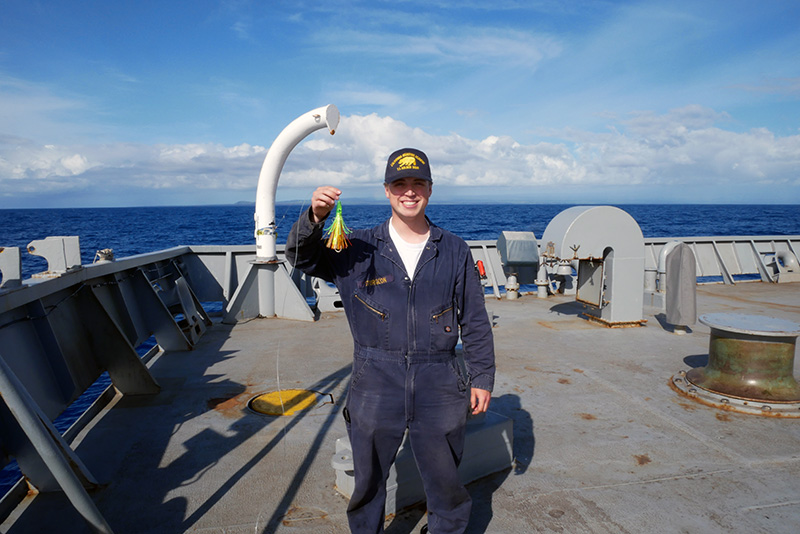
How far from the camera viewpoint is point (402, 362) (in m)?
2.33

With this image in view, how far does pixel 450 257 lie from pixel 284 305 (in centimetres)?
641

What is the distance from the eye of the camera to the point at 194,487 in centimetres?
327

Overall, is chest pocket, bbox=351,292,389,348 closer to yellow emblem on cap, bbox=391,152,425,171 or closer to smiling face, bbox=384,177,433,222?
smiling face, bbox=384,177,433,222

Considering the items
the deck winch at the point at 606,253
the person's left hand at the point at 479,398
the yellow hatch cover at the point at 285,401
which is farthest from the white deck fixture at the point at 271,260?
the person's left hand at the point at 479,398

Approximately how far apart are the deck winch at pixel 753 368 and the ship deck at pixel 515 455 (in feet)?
0.55

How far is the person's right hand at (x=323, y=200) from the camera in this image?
2.10 metres

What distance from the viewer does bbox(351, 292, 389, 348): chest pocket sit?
7.66 feet

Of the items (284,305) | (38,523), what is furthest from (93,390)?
(38,523)

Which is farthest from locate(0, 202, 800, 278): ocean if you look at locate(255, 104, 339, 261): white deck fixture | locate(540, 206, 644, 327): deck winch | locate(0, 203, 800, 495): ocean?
locate(540, 206, 644, 327): deck winch

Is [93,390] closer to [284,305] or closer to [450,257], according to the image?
[284,305]

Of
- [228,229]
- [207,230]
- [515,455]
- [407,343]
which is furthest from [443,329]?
[207,230]

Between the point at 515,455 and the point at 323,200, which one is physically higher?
the point at 323,200

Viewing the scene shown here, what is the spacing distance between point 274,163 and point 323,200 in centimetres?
596

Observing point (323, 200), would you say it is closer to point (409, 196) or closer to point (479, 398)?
point (409, 196)
